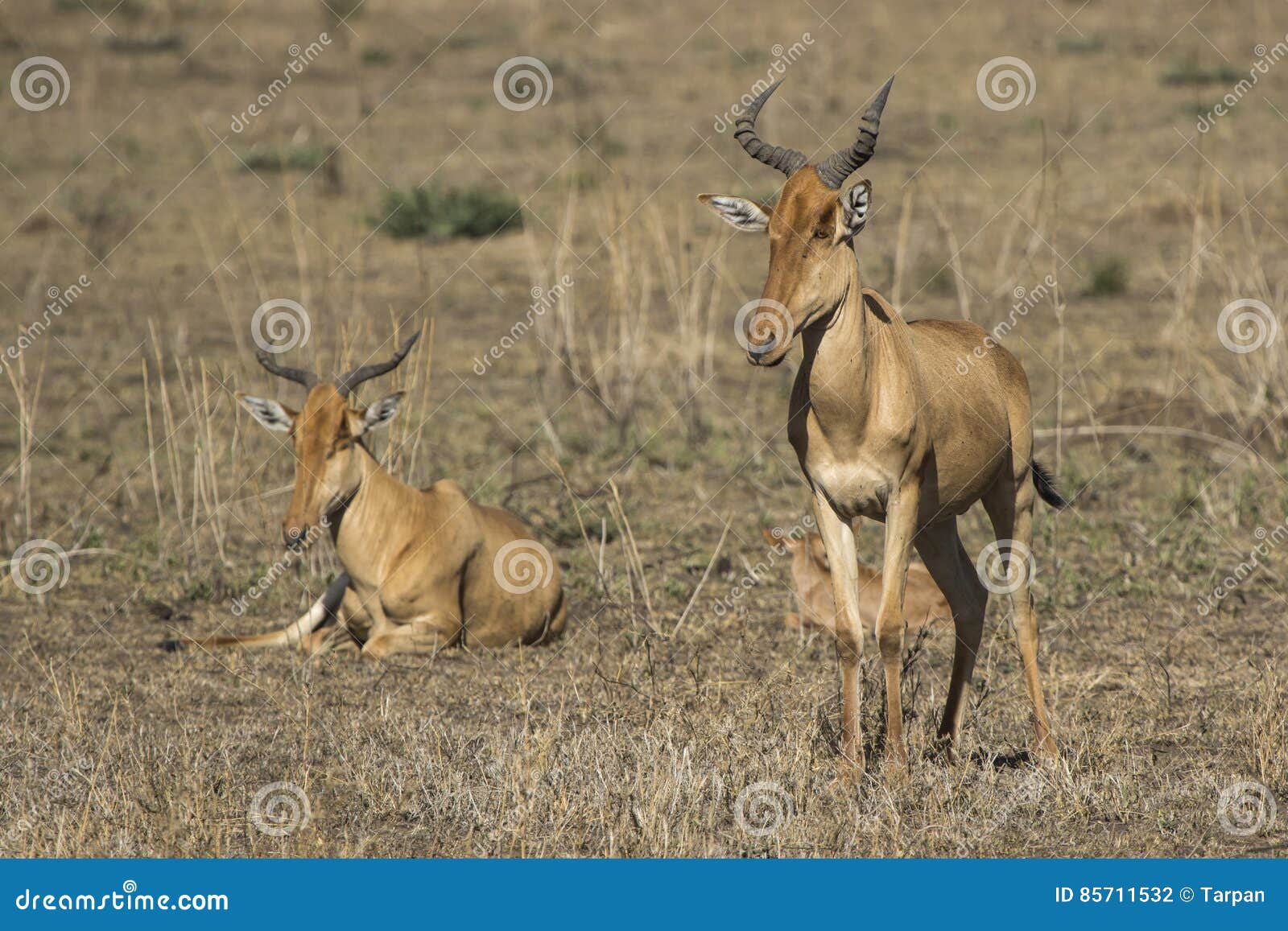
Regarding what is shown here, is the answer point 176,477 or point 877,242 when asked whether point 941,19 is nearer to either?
point 877,242

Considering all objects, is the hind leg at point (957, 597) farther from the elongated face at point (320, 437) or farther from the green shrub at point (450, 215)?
the green shrub at point (450, 215)

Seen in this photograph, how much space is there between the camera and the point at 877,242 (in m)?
17.5

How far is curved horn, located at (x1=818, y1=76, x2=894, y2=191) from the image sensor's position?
5848 mm

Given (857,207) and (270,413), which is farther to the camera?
(270,413)
